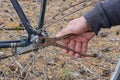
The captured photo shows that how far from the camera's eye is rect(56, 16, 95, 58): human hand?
1691 millimetres

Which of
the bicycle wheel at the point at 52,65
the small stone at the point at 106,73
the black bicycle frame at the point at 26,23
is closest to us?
the black bicycle frame at the point at 26,23

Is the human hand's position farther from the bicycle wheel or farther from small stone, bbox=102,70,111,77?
small stone, bbox=102,70,111,77

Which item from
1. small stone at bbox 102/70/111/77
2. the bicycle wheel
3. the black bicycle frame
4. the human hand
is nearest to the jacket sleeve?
the human hand

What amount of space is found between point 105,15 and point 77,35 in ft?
0.70

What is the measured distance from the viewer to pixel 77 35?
179cm

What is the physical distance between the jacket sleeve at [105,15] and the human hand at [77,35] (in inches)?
1.3

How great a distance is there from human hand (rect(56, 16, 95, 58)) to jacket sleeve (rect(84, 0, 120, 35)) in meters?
→ 0.03

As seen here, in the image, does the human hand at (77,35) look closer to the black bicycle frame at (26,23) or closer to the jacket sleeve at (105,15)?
the jacket sleeve at (105,15)

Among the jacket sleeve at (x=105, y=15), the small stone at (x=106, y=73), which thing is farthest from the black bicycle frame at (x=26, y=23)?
the small stone at (x=106, y=73)

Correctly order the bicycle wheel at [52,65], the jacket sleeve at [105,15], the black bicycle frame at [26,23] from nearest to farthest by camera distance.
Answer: the jacket sleeve at [105,15] < the black bicycle frame at [26,23] < the bicycle wheel at [52,65]

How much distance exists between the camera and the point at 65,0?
15.4 feet

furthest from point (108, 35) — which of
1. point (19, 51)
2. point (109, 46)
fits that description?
point (19, 51)

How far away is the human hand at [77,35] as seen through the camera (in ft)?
5.55

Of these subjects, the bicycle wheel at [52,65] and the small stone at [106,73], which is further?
the small stone at [106,73]
